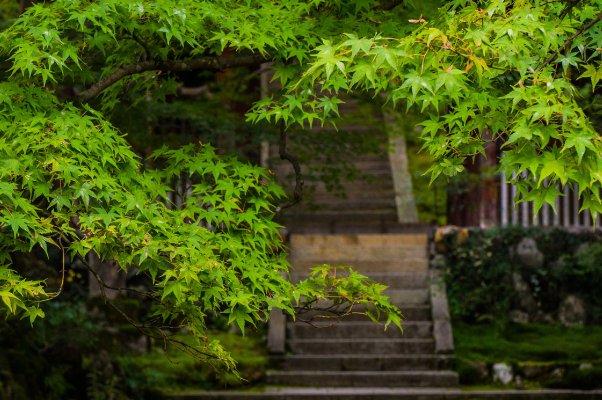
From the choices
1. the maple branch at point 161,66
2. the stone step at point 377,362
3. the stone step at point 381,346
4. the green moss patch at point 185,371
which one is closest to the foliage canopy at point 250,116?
the maple branch at point 161,66

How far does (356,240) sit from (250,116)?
645 cm

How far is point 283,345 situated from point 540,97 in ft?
20.0

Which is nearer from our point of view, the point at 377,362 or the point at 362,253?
the point at 377,362

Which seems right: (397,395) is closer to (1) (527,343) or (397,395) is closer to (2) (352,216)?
(1) (527,343)

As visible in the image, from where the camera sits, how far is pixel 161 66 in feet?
13.2

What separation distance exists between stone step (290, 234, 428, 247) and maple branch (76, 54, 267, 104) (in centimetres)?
586

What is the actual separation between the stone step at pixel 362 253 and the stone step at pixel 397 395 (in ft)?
8.44

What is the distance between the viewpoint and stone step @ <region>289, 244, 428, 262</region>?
968cm

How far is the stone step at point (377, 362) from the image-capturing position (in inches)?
315

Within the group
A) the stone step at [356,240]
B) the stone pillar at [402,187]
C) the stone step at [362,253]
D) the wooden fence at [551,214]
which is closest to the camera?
the stone step at [362,253]

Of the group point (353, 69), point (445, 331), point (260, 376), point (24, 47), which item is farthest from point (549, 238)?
point (24, 47)

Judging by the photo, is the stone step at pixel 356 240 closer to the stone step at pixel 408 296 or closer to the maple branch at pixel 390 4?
the stone step at pixel 408 296

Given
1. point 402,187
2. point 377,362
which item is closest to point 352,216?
point 402,187

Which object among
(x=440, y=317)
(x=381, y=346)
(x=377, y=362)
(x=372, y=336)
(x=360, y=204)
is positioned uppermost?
(x=360, y=204)
